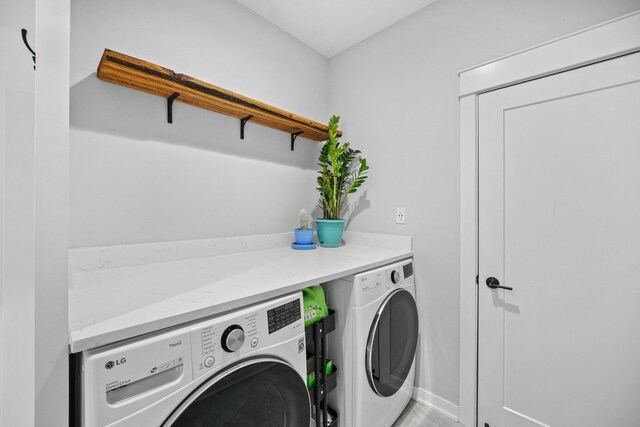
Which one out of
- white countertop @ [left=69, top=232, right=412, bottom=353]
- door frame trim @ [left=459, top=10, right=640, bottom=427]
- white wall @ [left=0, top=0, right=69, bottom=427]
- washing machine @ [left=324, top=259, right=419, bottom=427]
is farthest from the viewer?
door frame trim @ [left=459, top=10, right=640, bottom=427]

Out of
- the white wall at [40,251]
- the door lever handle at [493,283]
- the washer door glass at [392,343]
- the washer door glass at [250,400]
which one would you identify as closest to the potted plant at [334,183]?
the washer door glass at [392,343]

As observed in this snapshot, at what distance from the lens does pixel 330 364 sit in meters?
1.27

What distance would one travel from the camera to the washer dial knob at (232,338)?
0.76 metres

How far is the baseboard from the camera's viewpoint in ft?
5.09

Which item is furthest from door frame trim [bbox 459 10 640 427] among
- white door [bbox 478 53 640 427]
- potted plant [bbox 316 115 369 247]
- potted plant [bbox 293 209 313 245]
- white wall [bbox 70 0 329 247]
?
white wall [bbox 70 0 329 247]

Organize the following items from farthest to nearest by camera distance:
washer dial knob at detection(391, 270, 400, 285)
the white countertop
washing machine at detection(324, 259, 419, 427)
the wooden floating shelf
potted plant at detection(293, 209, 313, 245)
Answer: potted plant at detection(293, 209, 313, 245) < washer dial knob at detection(391, 270, 400, 285) < washing machine at detection(324, 259, 419, 427) < the wooden floating shelf < the white countertop

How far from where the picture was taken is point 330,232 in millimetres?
1899

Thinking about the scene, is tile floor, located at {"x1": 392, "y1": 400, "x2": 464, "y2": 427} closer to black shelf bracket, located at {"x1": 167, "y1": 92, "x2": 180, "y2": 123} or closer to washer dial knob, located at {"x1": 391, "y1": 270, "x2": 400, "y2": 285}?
washer dial knob, located at {"x1": 391, "y1": 270, "x2": 400, "y2": 285}

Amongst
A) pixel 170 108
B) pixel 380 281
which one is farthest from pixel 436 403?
pixel 170 108

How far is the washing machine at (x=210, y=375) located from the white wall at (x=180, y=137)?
32.8 inches

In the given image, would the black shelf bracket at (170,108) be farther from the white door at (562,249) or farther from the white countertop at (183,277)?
the white door at (562,249)

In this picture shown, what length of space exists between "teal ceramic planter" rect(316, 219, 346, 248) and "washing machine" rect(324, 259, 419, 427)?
0.50 meters

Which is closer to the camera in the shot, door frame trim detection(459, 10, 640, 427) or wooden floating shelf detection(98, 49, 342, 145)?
wooden floating shelf detection(98, 49, 342, 145)

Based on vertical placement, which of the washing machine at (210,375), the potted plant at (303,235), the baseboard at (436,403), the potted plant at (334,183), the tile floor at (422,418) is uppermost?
the potted plant at (334,183)
